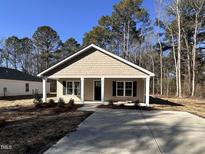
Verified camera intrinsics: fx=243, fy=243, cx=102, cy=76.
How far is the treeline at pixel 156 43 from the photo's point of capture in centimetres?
3281

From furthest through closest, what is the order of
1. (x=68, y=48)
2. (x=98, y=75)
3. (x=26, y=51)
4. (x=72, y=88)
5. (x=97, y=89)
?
(x=26, y=51) < (x=68, y=48) < (x=72, y=88) < (x=97, y=89) < (x=98, y=75)

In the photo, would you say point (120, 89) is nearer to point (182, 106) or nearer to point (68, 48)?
point (182, 106)

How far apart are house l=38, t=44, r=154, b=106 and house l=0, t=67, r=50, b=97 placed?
11782 millimetres

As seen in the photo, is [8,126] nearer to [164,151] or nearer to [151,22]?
[164,151]

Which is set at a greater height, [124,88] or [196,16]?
[196,16]

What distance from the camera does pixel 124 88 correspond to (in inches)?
776

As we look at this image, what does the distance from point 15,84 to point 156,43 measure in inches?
936

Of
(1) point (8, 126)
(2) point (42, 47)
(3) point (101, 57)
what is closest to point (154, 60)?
(2) point (42, 47)

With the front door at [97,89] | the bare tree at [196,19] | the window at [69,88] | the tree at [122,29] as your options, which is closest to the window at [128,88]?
the front door at [97,89]

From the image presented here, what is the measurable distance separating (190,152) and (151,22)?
36630 millimetres

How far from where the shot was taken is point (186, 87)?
34.3m

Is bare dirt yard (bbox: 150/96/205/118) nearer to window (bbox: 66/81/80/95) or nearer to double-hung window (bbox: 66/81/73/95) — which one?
window (bbox: 66/81/80/95)

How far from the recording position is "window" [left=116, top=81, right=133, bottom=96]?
64.6 ft

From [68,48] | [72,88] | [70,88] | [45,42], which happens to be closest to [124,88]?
[72,88]
